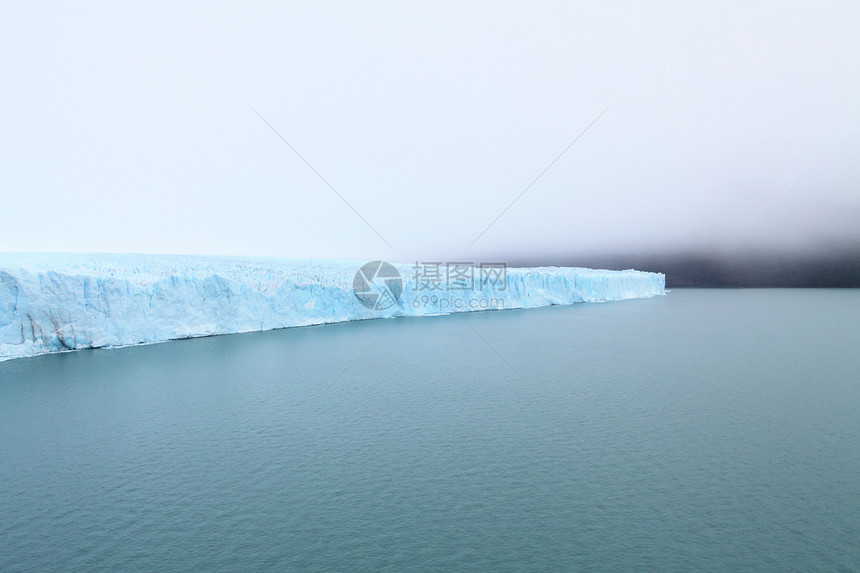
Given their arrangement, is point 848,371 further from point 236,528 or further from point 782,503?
point 236,528

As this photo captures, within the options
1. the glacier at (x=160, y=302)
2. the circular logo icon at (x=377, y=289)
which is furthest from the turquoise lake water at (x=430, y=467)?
the circular logo icon at (x=377, y=289)

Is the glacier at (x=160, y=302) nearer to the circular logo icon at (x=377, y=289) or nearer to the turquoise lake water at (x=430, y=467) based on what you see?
the circular logo icon at (x=377, y=289)

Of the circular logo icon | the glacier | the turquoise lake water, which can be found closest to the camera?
the turquoise lake water

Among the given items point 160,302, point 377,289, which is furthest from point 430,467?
point 377,289

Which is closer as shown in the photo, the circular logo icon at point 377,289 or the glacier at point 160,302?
the glacier at point 160,302

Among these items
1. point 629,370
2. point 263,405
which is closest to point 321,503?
point 263,405

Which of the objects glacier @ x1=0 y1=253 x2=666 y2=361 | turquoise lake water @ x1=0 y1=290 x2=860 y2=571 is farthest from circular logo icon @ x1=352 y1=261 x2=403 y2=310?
turquoise lake water @ x1=0 y1=290 x2=860 y2=571

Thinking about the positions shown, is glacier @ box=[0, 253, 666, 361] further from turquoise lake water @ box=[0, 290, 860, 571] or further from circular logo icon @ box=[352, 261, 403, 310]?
turquoise lake water @ box=[0, 290, 860, 571]
